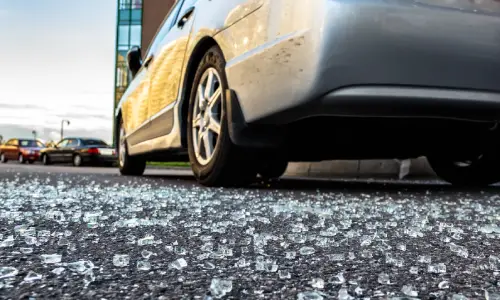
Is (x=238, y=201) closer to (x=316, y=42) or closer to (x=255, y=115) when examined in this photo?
(x=255, y=115)

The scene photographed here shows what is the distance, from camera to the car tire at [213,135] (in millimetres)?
3029

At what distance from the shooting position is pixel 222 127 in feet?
9.91

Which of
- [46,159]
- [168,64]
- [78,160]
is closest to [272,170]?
[168,64]

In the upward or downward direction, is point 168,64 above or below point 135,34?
below

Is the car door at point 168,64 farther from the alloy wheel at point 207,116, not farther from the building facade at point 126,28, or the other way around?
the building facade at point 126,28

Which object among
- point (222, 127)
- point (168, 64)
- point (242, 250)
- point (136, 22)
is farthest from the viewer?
point (136, 22)

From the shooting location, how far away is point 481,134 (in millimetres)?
3436

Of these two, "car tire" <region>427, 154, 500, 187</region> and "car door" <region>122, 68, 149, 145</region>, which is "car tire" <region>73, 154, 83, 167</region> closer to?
"car door" <region>122, 68, 149, 145</region>

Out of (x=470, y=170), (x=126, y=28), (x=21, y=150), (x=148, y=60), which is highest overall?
(x=126, y=28)

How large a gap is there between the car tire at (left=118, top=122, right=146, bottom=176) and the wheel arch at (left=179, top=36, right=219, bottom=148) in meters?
2.35

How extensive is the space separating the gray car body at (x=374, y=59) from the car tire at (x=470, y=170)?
56.6 inches

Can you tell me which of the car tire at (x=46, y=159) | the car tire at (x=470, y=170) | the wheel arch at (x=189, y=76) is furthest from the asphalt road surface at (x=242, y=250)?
the car tire at (x=46, y=159)

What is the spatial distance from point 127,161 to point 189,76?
273 cm

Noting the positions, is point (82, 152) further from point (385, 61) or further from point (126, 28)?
point (126, 28)
